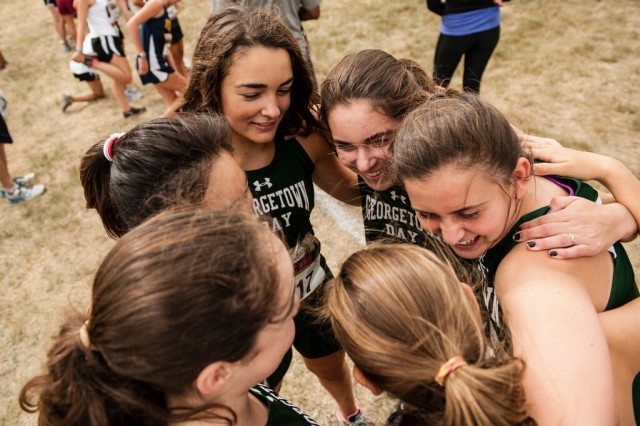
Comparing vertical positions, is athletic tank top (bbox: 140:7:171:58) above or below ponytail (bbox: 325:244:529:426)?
below

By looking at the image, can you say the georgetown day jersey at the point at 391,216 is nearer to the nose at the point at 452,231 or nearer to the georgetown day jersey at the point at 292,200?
the georgetown day jersey at the point at 292,200

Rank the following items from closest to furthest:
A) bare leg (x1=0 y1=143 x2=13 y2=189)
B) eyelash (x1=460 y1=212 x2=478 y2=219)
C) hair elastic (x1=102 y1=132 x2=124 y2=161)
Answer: eyelash (x1=460 y1=212 x2=478 y2=219) → hair elastic (x1=102 y1=132 x2=124 y2=161) → bare leg (x1=0 y1=143 x2=13 y2=189)

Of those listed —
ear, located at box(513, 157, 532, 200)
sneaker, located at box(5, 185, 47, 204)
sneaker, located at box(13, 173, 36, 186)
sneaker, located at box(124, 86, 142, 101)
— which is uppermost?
ear, located at box(513, 157, 532, 200)

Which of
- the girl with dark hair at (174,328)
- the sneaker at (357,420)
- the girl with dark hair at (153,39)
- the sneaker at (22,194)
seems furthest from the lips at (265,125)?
the sneaker at (22,194)

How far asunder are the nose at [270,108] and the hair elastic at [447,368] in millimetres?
1359

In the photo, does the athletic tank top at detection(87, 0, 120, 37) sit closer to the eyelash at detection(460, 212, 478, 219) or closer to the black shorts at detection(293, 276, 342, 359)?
the black shorts at detection(293, 276, 342, 359)

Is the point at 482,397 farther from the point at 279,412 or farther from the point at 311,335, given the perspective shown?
the point at 311,335

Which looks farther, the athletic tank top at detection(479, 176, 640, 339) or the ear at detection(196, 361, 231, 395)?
the athletic tank top at detection(479, 176, 640, 339)

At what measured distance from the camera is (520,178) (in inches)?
62.1

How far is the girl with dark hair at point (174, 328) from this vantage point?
39.4 inches

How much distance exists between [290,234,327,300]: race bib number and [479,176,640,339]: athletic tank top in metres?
0.85

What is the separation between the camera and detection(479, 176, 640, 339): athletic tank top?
153cm

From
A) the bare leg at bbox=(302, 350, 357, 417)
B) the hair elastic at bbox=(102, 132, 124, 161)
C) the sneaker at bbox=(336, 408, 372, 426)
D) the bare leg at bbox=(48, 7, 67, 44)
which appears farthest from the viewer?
the bare leg at bbox=(48, 7, 67, 44)

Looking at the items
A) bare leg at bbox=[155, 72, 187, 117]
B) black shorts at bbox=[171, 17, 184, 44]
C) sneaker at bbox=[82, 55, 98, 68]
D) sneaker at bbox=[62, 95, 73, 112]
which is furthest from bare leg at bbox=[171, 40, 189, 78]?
sneaker at bbox=[62, 95, 73, 112]
